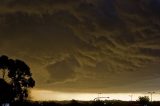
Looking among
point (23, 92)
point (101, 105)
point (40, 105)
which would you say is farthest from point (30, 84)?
point (101, 105)

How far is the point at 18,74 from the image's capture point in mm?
144625

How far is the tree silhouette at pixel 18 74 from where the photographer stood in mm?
143125

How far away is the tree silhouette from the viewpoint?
470 ft

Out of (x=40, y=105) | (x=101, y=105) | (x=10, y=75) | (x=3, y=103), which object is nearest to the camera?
(x=3, y=103)

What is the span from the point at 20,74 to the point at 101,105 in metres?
50.9

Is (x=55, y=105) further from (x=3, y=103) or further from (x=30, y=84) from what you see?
(x=3, y=103)

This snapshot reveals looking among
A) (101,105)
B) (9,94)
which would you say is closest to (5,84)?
(9,94)

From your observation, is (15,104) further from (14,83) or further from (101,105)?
(101,105)

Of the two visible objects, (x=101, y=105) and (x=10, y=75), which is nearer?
(x=10, y=75)

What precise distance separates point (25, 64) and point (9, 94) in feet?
47.0

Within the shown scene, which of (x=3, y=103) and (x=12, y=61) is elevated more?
(x=12, y=61)

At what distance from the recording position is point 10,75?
469 ft

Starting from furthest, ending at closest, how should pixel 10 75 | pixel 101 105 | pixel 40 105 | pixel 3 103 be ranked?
pixel 101 105
pixel 40 105
pixel 10 75
pixel 3 103

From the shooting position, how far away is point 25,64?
5807 inches
